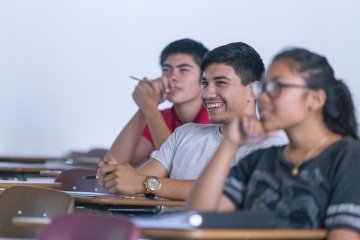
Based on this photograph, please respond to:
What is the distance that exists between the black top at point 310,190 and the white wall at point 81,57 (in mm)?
3737

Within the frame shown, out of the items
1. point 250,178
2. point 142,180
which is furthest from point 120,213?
point 250,178

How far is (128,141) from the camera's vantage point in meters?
4.54

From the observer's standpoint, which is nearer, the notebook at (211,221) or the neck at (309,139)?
the notebook at (211,221)

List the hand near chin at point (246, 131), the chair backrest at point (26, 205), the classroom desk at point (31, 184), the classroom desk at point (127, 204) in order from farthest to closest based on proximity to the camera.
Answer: the classroom desk at point (31, 184) → the classroom desk at point (127, 204) → the chair backrest at point (26, 205) → the hand near chin at point (246, 131)

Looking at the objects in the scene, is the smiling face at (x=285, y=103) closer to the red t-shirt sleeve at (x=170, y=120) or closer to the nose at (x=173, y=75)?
the red t-shirt sleeve at (x=170, y=120)

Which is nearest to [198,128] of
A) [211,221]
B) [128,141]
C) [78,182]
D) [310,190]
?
[78,182]

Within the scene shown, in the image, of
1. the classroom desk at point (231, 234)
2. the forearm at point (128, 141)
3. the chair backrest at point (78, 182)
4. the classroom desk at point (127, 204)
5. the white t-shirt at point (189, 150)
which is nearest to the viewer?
the classroom desk at point (231, 234)

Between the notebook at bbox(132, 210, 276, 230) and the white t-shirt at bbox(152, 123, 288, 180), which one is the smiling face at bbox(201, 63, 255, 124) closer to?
the white t-shirt at bbox(152, 123, 288, 180)

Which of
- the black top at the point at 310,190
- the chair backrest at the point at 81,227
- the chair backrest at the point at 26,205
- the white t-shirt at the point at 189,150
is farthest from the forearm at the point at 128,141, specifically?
the chair backrest at the point at 81,227

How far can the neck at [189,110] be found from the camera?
4.79 meters

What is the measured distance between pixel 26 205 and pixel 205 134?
2.57 feet

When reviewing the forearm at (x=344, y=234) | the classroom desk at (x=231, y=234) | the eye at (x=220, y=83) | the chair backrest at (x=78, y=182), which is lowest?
the chair backrest at (x=78, y=182)

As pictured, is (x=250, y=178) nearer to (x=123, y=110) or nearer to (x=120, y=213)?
(x=120, y=213)

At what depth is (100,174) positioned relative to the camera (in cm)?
369
